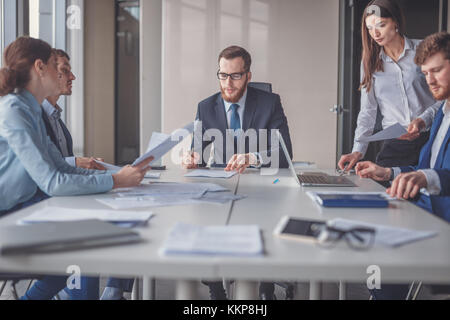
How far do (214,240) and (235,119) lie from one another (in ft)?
6.31

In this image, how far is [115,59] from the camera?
6.34 m

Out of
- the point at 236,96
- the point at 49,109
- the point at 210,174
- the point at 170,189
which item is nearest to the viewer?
the point at 170,189

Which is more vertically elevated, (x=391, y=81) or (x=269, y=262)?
(x=391, y=81)

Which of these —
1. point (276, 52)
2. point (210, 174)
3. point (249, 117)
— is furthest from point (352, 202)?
point (276, 52)

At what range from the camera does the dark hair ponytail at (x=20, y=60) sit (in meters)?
1.76

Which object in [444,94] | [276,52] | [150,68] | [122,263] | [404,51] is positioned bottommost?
[122,263]

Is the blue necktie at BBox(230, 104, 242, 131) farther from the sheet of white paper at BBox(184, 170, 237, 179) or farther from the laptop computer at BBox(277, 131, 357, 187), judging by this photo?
the laptop computer at BBox(277, 131, 357, 187)

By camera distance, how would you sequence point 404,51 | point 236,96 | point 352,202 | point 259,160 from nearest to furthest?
point 352,202, point 259,160, point 404,51, point 236,96

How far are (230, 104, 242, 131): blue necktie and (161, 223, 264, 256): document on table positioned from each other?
1.75 m

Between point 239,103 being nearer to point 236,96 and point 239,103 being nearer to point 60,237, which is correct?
point 236,96

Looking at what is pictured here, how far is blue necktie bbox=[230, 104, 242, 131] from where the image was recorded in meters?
2.83

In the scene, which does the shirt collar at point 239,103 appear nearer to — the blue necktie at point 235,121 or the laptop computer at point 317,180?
the blue necktie at point 235,121

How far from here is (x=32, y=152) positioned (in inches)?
60.7
